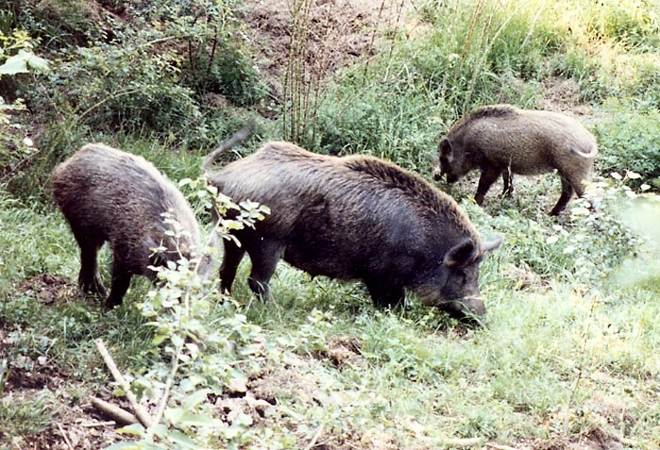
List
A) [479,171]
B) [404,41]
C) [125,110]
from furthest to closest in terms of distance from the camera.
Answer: [404,41], [479,171], [125,110]

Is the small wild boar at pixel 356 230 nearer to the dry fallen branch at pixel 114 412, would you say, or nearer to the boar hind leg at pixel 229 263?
the boar hind leg at pixel 229 263

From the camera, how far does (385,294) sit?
6645mm

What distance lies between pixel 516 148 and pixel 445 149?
0.71 m

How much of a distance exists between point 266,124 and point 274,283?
3154mm

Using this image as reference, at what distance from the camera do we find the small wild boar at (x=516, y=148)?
9.22 metres

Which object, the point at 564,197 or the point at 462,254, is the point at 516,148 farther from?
the point at 462,254

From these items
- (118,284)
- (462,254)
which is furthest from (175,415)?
(462,254)

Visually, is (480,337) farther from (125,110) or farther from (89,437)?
(125,110)

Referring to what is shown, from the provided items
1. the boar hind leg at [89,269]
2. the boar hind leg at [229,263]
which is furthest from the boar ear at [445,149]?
the boar hind leg at [89,269]

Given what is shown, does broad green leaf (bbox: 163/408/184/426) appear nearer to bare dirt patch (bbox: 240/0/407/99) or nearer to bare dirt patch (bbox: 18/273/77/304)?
bare dirt patch (bbox: 18/273/77/304)

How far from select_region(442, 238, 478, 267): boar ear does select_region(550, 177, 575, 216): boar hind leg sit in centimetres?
314

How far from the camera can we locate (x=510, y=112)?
9.55 m

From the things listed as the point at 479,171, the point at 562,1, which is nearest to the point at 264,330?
the point at 479,171

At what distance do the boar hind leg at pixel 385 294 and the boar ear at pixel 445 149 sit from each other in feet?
10.5
